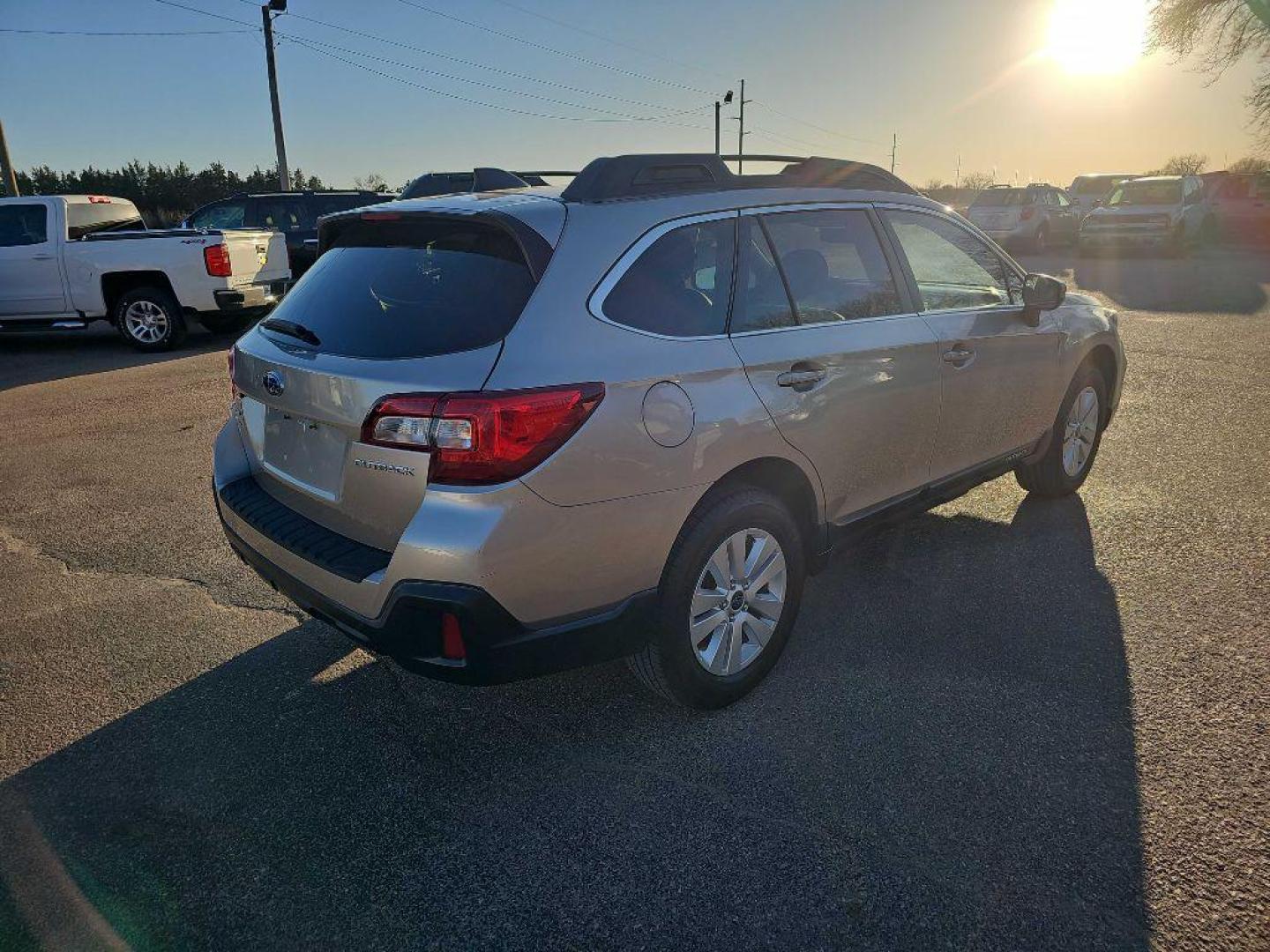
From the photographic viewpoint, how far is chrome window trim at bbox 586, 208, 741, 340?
256 centimetres

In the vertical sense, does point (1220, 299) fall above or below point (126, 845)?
above

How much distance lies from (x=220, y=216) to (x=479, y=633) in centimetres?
1514

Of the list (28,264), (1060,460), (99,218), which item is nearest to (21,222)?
(28,264)

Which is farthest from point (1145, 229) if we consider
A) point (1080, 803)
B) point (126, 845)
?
point (126, 845)

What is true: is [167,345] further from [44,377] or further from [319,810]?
[319,810]

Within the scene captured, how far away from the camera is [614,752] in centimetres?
286

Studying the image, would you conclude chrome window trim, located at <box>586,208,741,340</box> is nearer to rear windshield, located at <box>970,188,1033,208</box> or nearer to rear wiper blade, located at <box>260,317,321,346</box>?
rear wiper blade, located at <box>260,317,321,346</box>

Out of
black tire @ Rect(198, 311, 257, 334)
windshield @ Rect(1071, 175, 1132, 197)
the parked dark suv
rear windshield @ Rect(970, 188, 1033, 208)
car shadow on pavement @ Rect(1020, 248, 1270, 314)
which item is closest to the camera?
black tire @ Rect(198, 311, 257, 334)

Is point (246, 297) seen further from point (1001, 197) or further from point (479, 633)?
point (1001, 197)

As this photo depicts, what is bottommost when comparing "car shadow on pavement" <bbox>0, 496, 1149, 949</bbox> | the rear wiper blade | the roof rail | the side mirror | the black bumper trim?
"car shadow on pavement" <bbox>0, 496, 1149, 949</bbox>

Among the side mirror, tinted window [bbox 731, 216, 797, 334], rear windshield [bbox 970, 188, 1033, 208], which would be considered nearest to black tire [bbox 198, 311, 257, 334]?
tinted window [bbox 731, 216, 797, 334]

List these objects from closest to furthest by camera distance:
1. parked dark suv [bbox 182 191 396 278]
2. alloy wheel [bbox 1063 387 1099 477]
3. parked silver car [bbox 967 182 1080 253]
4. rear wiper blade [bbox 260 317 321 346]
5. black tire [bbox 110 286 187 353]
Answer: rear wiper blade [bbox 260 317 321 346] < alloy wheel [bbox 1063 387 1099 477] < black tire [bbox 110 286 187 353] < parked dark suv [bbox 182 191 396 278] < parked silver car [bbox 967 182 1080 253]

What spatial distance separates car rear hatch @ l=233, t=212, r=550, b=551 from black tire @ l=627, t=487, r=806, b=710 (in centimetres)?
83

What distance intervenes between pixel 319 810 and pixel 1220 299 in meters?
14.9
